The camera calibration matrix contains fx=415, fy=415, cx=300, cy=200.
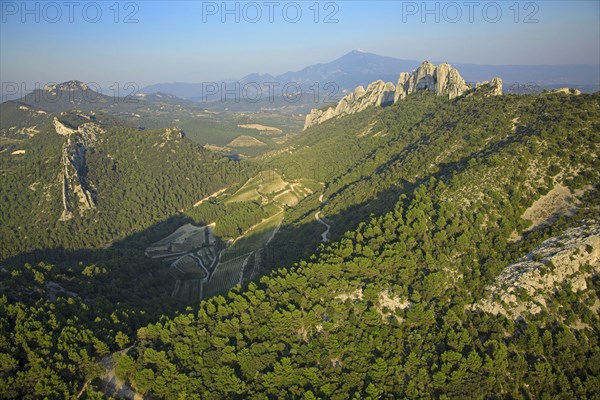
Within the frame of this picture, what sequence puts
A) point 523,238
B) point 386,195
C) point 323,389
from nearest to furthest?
point 323,389 < point 523,238 < point 386,195

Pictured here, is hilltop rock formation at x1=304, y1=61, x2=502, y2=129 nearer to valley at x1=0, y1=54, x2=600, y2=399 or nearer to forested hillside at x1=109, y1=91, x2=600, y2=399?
valley at x1=0, y1=54, x2=600, y2=399

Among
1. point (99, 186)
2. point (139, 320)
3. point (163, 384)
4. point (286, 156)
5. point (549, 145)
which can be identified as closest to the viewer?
point (163, 384)

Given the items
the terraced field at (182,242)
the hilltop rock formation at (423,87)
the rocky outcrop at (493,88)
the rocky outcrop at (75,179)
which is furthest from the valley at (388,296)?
the rocky outcrop at (75,179)

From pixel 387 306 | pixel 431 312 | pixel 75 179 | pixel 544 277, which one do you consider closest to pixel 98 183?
pixel 75 179

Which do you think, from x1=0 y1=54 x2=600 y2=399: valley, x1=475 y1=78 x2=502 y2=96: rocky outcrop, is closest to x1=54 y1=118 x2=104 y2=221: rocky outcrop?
x1=0 y1=54 x2=600 y2=399: valley

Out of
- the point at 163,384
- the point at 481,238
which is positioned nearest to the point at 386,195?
the point at 481,238

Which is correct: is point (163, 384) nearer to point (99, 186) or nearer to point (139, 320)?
point (139, 320)
